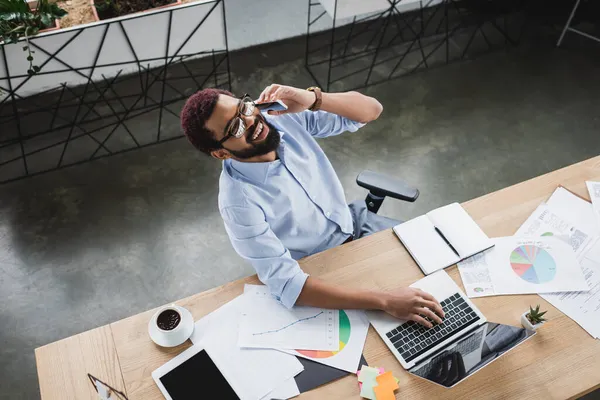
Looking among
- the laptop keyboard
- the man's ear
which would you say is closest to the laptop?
the laptop keyboard

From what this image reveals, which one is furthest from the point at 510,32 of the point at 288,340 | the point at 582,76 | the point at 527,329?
the point at 288,340

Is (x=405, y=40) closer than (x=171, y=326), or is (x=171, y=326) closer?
(x=171, y=326)

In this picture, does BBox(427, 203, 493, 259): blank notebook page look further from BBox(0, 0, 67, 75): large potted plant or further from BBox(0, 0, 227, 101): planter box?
BBox(0, 0, 67, 75): large potted plant

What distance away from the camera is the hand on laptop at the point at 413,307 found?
1581 mm

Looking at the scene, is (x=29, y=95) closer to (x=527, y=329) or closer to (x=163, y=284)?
(x=163, y=284)

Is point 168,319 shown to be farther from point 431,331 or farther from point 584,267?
point 584,267

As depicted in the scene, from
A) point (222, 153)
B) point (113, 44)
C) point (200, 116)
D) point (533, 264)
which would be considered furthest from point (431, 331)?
point (113, 44)

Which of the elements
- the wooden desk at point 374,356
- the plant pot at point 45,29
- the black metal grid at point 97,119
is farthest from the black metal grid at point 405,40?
the wooden desk at point 374,356

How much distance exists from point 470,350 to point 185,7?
6.49 feet

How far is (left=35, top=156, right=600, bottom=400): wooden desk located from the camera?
1.47 m

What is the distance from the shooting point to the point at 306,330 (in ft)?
5.21

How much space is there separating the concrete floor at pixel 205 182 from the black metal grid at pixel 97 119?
0.09 metres

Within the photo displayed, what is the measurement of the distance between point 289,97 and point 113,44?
1291 millimetres

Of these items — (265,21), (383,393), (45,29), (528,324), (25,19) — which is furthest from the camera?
(265,21)
